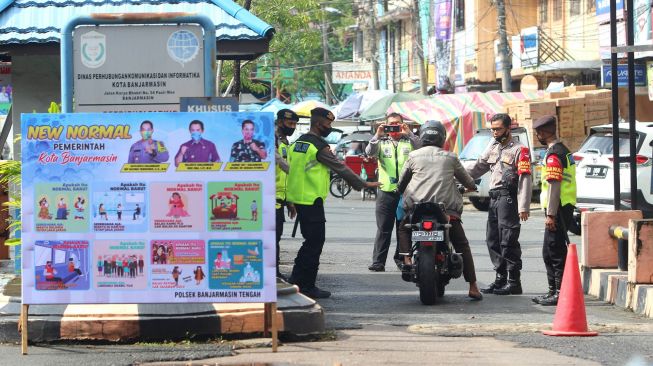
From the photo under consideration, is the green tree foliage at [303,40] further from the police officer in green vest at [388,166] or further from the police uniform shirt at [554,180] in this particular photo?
the police uniform shirt at [554,180]

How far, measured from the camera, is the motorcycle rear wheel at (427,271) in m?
10.9

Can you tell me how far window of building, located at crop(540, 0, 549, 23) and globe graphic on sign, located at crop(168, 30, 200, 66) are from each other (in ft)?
116

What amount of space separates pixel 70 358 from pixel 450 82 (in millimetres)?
42892

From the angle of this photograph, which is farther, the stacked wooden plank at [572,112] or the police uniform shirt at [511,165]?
the stacked wooden plank at [572,112]

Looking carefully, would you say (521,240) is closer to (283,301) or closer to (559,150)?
(559,150)

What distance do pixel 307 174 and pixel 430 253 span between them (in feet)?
5.11

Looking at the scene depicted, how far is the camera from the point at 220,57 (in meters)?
12.9

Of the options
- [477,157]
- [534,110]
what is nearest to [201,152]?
[477,157]

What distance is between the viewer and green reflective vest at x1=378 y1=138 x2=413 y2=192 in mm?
14281

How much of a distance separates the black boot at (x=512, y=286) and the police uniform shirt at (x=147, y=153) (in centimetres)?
506

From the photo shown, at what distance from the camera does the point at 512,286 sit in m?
12.1

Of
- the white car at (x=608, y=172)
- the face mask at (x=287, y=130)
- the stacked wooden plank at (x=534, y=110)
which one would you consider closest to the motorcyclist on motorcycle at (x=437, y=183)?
the face mask at (x=287, y=130)

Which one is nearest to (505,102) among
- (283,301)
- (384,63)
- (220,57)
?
(220,57)

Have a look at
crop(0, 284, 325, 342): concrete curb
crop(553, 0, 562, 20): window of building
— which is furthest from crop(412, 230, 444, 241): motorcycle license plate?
crop(553, 0, 562, 20): window of building
